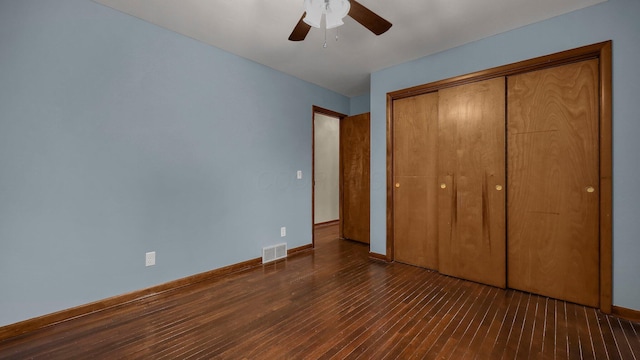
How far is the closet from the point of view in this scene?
2.28 meters

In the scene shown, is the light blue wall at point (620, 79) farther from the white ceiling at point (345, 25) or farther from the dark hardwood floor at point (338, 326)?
the dark hardwood floor at point (338, 326)

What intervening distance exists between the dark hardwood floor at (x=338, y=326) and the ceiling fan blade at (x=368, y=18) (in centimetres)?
226

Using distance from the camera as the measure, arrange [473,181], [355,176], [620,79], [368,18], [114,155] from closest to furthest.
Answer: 1. [368,18]
2. [620,79]
3. [114,155]
4. [473,181]
5. [355,176]

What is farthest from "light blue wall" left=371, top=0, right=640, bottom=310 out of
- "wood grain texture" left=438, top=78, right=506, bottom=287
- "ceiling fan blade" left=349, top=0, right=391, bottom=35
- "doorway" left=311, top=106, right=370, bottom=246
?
"doorway" left=311, top=106, right=370, bottom=246

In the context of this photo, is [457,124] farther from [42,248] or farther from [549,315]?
[42,248]

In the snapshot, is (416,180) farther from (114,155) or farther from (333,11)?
(114,155)

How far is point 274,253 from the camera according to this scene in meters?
3.60

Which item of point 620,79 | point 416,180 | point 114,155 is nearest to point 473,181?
point 416,180

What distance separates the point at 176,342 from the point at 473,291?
2.69m

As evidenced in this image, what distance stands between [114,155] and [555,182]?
4.07 m

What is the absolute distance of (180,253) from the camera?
109 inches

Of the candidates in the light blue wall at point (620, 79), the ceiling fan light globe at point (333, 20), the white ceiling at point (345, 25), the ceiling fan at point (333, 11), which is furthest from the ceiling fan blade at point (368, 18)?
the light blue wall at point (620, 79)

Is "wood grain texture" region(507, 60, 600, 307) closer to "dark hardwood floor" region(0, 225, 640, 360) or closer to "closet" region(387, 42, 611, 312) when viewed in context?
"closet" region(387, 42, 611, 312)

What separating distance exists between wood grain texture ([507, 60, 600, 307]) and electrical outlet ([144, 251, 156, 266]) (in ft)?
11.8
